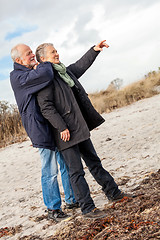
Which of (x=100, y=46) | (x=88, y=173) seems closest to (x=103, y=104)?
(x=88, y=173)

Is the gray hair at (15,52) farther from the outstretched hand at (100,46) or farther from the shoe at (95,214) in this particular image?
the shoe at (95,214)

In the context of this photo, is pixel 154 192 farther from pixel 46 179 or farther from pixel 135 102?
pixel 135 102

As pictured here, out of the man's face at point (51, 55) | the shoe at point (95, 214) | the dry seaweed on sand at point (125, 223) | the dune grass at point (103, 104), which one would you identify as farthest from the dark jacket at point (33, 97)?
the dune grass at point (103, 104)

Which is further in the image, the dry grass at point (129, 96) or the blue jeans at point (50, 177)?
the dry grass at point (129, 96)

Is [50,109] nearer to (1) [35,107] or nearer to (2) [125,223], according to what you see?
(1) [35,107]

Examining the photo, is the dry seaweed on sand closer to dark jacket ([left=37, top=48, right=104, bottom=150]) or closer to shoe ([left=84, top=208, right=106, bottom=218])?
shoe ([left=84, top=208, right=106, bottom=218])

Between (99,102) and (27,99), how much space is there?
11.7 metres

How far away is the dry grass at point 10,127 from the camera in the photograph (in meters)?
12.6

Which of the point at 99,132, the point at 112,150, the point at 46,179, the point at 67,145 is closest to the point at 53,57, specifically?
the point at 67,145

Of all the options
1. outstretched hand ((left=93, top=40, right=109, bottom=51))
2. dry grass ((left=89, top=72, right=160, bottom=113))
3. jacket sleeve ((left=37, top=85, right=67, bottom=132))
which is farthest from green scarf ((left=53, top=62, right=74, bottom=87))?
dry grass ((left=89, top=72, right=160, bottom=113))

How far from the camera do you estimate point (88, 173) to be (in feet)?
19.7

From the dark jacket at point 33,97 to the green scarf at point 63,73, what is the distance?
94mm

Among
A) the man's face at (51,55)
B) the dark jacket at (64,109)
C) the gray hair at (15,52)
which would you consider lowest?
the dark jacket at (64,109)

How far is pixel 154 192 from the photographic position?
12.8 ft
